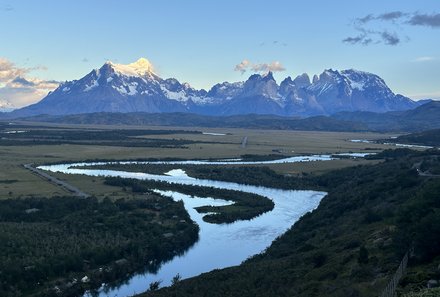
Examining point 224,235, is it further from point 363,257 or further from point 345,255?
point 363,257

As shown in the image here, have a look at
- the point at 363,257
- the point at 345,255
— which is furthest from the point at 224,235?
the point at 363,257

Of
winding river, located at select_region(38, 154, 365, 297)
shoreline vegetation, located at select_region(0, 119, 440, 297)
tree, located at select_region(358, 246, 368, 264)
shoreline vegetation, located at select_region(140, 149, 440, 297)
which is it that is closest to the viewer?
shoreline vegetation, located at select_region(140, 149, 440, 297)

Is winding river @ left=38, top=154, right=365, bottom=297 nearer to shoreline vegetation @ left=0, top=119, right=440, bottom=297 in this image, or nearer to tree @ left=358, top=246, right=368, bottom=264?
shoreline vegetation @ left=0, top=119, right=440, bottom=297

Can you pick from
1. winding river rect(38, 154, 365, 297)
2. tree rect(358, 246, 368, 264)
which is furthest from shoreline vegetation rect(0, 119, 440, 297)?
winding river rect(38, 154, 365, 297)

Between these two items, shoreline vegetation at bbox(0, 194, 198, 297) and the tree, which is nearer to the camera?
the tree

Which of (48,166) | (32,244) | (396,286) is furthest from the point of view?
(48,166)

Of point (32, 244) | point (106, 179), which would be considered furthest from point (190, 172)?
point (32, 244)

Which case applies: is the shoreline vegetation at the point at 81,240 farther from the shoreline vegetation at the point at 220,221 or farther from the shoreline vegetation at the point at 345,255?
the shoreline vegetation at the point at 345,255

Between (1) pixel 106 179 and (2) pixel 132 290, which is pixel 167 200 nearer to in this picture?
(1) pixel 106 179
